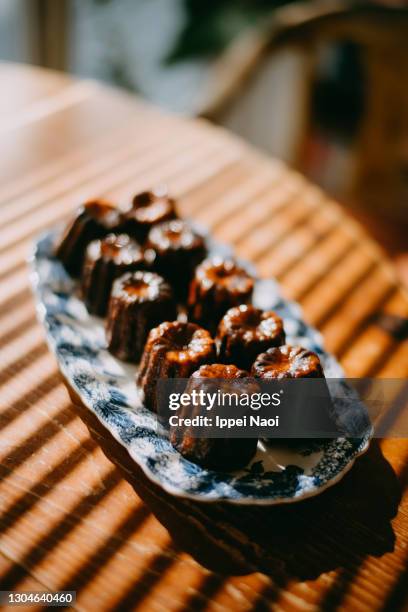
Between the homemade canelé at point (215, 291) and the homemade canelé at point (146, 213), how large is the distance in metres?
0.24

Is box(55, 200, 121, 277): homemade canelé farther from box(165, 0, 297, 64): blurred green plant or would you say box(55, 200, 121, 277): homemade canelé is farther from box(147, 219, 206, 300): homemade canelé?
box(165, 0, 297, 64): blurred green plant

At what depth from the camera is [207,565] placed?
1.03 meters

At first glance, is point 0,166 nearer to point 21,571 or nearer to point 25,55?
point 21,571

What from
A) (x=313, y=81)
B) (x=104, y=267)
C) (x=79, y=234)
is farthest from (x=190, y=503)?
(x=313, y=81)

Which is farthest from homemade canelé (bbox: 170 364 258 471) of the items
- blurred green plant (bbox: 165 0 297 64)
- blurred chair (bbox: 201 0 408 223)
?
blurred green plant (bbox: 165 0 297 64)

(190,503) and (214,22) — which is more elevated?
(214,22)

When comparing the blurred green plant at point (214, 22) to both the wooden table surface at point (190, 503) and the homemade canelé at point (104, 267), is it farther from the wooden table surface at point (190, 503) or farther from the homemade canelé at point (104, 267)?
the homemade canelé at point (104, 267)

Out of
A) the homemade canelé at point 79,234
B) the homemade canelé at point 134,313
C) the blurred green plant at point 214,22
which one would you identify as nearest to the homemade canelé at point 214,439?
the homemade canelé at point 134,313

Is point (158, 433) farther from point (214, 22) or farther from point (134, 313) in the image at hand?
point (214, 22)

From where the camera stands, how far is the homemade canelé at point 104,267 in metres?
1.50

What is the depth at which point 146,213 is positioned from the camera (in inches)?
66.0

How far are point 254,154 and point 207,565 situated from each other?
5.25 feet

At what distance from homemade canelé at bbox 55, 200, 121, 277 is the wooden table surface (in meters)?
0.12

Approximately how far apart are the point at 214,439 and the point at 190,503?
0.38 ft
